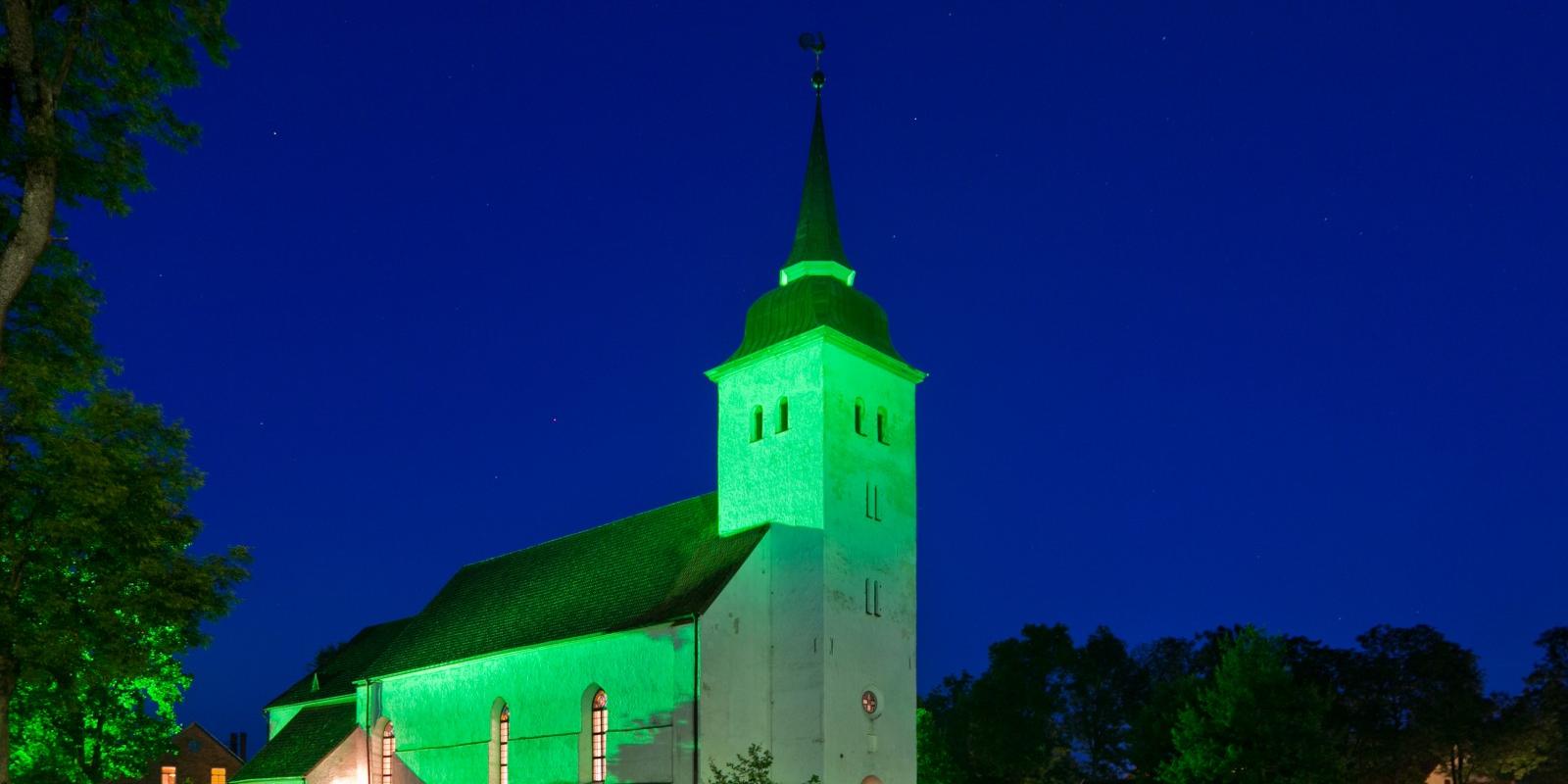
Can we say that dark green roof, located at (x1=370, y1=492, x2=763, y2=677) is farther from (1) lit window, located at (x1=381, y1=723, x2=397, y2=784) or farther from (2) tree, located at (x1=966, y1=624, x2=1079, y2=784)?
(2) tree, located at (x1=966, y1=624, x2=1079, y2=784)

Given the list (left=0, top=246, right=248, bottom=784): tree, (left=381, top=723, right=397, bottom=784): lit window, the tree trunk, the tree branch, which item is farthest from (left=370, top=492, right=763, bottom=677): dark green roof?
the tree branch

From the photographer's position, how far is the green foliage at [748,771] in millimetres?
27587

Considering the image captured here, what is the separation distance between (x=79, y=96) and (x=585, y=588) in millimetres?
23379

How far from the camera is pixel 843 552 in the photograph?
3422cm

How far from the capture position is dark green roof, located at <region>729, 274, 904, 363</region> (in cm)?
3594

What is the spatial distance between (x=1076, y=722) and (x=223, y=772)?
48.3 m

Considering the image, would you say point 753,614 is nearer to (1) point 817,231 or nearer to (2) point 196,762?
(1) point 817,231

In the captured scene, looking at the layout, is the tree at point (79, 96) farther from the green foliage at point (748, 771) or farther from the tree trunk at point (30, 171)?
the green foliage at point (748, 771)

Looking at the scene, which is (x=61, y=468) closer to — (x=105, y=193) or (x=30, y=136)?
(x=105, y=193)

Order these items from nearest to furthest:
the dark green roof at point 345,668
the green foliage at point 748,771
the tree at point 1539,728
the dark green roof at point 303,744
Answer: the green foliage at point 748,771 < the dark green roof at point 303,744 < the dark green roof at point 345,668 < the tree at point 1539,728

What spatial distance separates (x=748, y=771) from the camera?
2812cm

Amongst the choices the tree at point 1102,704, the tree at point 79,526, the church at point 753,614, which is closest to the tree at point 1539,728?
the tree at point 1102,704

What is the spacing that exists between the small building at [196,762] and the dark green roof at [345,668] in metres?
23.1

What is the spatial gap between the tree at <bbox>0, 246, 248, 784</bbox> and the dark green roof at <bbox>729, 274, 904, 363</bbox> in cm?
1571
